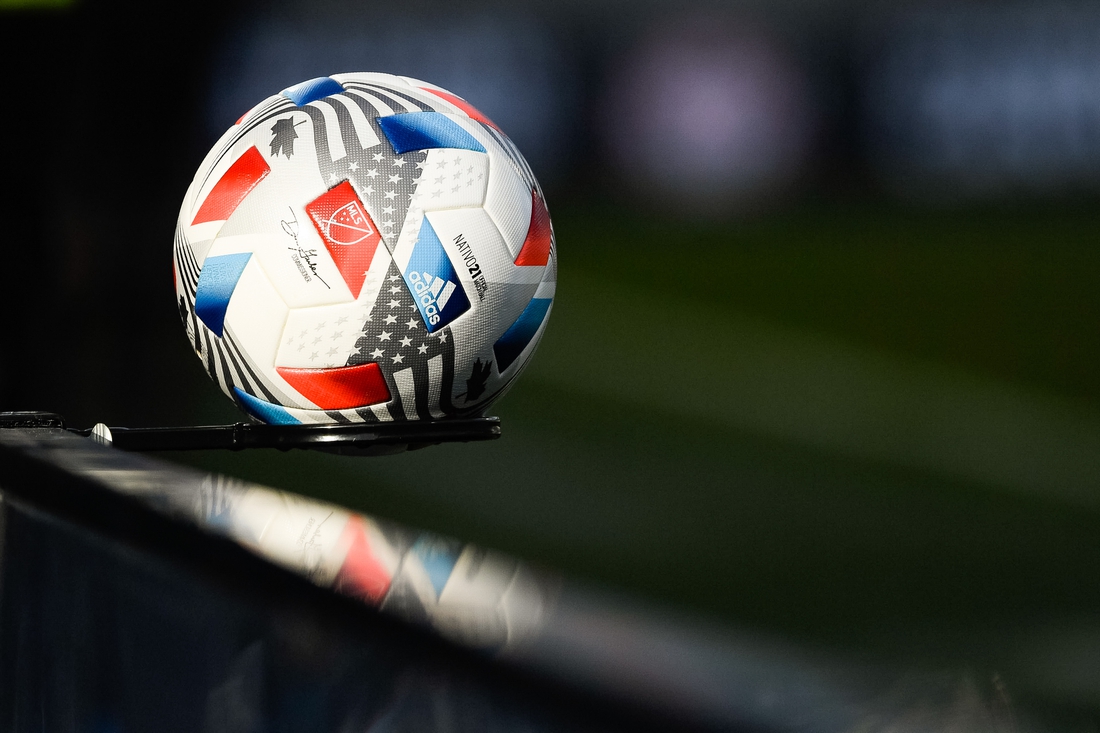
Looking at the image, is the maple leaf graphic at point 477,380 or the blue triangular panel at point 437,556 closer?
the blue triangular panel at point 437,556

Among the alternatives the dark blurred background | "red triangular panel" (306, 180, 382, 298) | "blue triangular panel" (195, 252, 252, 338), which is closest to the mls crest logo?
"red triangular panel" (306, 180, 382, 298)

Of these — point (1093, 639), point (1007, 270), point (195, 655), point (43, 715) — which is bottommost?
point (1093, 639)

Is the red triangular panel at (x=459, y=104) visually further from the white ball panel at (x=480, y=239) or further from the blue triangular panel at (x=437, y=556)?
the blue triangular panel at (x=437, y=556)

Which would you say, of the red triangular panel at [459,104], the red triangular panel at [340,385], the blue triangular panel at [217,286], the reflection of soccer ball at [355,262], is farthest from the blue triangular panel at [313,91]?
the red triangular panel at [340,385]

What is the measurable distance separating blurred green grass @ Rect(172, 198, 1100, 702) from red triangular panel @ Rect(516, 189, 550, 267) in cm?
111

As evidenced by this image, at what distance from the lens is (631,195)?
23.1 feet

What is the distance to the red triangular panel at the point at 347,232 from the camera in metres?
1.24

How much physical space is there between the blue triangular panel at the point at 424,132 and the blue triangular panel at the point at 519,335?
210 millimetres

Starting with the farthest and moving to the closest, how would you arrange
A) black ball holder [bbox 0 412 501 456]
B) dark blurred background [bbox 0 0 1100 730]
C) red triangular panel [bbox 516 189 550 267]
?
1. dark blurred background [bbox 0 0 1100 730]
2. red triangular panel [bbox 516 189 550 267]
3. black ball holder [bbox 0 412 501 456]

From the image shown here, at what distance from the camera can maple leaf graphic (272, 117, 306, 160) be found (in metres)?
1.29

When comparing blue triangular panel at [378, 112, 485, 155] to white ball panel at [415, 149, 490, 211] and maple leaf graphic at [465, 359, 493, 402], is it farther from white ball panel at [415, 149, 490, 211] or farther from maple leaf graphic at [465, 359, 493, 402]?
maple leaf graphic at [465, 359, 493, 402]

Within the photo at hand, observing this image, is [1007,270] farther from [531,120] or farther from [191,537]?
[191,537]

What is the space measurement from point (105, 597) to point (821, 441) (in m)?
3.69

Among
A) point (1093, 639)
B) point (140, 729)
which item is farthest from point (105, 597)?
point (1093, 639)
